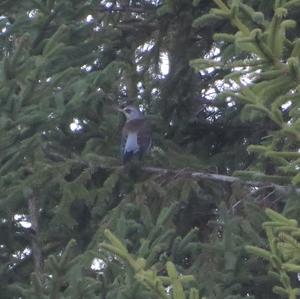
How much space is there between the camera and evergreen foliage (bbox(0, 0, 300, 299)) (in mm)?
5453

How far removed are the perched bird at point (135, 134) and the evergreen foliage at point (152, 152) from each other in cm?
10

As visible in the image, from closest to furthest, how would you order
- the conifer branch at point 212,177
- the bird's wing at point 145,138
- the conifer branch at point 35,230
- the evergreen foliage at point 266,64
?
the evergreen foliage at point 266,64 < the conifer branch at point 212,177 < the conifer branch at point 35,230 < the bird's wing at point 145,138

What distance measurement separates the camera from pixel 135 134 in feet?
32.3

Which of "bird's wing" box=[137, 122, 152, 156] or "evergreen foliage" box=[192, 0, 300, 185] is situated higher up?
"evergreen foliage" box=[192, 0, 300, 185]

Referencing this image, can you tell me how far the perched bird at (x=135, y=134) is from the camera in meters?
9.48

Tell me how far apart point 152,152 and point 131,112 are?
1201 mm

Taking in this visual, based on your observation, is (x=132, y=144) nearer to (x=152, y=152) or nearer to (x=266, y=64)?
(x=152, y=152)

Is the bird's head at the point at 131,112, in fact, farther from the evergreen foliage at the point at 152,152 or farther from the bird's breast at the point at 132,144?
the bird's breast at the point at 132,144

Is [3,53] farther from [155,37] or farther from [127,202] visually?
[155,37]

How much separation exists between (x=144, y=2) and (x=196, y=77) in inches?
35.9

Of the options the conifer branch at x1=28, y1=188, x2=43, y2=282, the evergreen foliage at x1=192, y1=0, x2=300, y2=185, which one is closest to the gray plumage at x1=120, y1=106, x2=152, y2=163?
the conifer branch at x1=28, y1=188, x2=43, y2=282

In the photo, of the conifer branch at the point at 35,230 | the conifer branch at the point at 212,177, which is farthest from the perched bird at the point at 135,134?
the conifer branch at the point at 35,230

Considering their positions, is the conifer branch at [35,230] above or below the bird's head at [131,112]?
below

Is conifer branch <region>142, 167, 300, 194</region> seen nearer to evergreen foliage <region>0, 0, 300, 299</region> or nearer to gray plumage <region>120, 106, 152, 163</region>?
evergreen foliage <region>0, 0, 300, 299</region>
